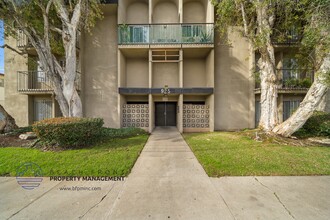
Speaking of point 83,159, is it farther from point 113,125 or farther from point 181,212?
point 113,125

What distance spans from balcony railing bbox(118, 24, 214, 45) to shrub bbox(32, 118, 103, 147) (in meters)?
6.39

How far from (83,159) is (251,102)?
11.5 metres

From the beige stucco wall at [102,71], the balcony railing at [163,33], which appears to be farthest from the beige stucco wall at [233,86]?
the beige stucco wall at [102,71]

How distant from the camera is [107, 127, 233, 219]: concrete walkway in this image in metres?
2.72

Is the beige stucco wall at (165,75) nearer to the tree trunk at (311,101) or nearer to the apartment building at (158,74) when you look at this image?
the apartment building at (158,74)

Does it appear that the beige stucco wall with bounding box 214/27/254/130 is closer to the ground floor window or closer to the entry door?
the entry door

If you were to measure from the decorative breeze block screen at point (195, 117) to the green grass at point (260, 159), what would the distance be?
394 centimetres

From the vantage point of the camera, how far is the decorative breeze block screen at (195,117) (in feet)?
35.5

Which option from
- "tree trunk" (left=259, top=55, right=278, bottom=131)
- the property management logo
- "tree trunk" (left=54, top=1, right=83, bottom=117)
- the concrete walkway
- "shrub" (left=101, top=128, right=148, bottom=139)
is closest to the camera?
the concrete walkway

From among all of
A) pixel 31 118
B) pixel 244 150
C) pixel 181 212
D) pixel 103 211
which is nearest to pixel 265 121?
pixel 244 150

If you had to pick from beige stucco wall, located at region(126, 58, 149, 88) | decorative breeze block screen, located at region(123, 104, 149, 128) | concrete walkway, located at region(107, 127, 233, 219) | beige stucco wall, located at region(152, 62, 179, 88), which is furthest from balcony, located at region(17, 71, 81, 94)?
concrete walkway, located at region(107, 127, 233, 219)

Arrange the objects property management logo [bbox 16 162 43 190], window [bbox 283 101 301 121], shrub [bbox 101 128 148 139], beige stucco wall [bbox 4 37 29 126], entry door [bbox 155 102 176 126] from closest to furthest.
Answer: property management logo [bbox 16 162 43 190] → shrub [bbox 101 128 148 139] → window [bbox 283 101 301 121] → beige stucco wall [bbox 4 37 29 126] → entry door [bbox 155 102 176 126]

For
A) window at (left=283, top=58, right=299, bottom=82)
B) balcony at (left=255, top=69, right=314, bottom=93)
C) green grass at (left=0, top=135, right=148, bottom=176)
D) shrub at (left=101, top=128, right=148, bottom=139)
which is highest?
window at (left=283, top=58, right=299, bottom=82)

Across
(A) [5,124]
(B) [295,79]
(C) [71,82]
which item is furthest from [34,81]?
(B) [295,79]
